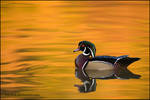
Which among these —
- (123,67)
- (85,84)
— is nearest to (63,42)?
(123,67)

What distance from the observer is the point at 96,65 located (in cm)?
1183

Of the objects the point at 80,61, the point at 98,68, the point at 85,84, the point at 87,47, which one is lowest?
the point at 85,84

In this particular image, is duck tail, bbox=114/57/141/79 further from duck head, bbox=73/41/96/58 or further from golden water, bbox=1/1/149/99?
duck head, bbox=73/41/96/58

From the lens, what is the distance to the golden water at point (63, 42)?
33.3 ft

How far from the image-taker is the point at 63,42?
14734mm

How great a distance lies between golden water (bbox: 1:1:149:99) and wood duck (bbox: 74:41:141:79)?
0.20 m

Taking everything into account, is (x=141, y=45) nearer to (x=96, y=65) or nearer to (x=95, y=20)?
(x=96, y=65)

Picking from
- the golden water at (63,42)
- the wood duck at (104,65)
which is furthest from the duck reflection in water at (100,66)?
the golden water at (63,42)

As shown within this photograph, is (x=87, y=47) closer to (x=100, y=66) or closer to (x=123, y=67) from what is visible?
(x=100, y=66)

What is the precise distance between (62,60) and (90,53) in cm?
65

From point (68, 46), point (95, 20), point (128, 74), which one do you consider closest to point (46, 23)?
point (95, 20)

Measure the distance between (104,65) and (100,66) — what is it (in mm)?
89

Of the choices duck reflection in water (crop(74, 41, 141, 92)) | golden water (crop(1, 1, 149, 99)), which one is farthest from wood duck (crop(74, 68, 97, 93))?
golden water (crop(1, 1, 149, 99))

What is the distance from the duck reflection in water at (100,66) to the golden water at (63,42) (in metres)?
0.20
